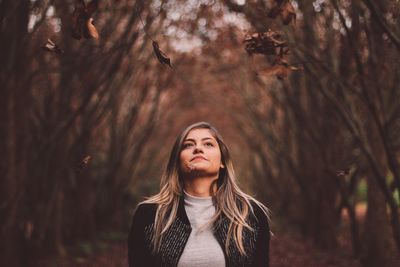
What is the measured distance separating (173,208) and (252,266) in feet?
1.99

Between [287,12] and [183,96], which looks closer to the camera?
[287,12]

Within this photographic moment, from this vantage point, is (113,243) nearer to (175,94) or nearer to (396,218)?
(175,94)

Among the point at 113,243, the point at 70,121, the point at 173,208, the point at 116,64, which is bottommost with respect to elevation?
the point at 113,243

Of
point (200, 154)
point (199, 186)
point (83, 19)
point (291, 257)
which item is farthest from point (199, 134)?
point (291, 257)

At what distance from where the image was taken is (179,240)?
306 cm

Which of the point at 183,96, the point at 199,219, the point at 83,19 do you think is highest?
the point at 183,96

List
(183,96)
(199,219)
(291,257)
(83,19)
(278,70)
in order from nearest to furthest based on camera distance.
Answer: (83,19) < (199,219) < (278,70) < (291,257) < (183,96)

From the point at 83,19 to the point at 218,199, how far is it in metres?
1.39

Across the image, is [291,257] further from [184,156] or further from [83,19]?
[83,19]

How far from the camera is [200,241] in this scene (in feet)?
10.0

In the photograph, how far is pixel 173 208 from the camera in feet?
10.5

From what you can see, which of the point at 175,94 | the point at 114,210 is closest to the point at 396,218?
the point at 114,210

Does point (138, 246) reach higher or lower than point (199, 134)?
lower

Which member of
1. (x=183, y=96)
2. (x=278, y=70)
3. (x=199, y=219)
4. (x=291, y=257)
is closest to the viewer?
(x=199, y=219)
